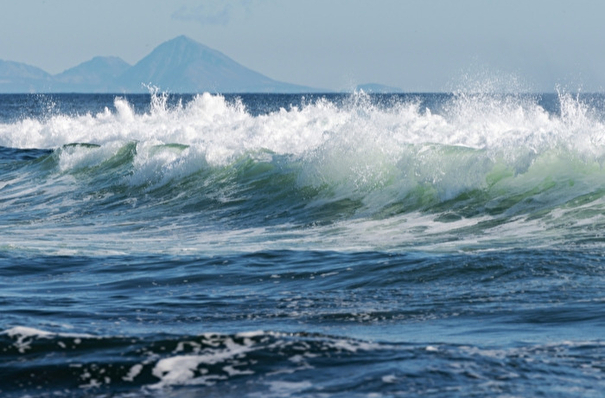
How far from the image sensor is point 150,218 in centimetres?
1484

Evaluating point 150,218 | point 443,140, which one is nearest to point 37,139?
point 443,140

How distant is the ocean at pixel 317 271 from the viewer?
4.74 metres

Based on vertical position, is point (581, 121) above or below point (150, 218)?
above

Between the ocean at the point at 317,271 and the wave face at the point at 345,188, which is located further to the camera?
A: the wave face at the point at 345,188

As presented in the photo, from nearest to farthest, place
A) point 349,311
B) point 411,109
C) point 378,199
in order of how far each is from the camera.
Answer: point 349,311
point 378,199
point 411,109

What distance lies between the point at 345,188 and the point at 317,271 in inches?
260

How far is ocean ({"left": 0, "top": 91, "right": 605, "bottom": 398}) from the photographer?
4.74 metres

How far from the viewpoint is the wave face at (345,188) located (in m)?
11.3

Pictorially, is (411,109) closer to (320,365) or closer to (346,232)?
(346,232)

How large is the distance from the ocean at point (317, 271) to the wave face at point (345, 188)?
6 centimetres

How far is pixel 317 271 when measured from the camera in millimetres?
8586

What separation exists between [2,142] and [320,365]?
1390 inches

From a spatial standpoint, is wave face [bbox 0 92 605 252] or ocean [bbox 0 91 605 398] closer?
ocean [bbox 0 91 605 398]

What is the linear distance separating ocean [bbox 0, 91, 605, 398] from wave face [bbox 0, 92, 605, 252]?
0.18 ft
